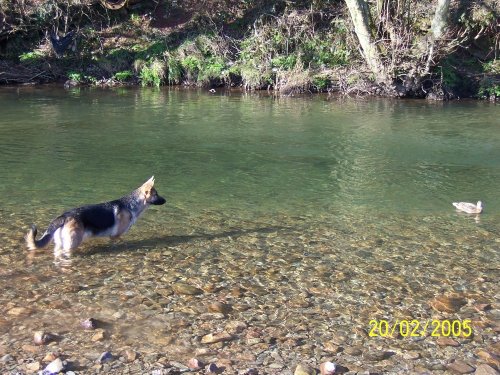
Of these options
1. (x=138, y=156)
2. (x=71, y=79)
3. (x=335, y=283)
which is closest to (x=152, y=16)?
(x=71, y=79)

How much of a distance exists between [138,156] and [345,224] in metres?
5.81

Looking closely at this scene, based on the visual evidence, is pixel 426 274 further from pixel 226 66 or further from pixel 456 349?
pixel 226 66

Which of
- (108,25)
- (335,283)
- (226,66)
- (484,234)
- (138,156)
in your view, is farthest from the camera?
(108,25)

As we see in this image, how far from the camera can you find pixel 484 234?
845 cm

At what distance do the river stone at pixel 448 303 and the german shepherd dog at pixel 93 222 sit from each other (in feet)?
13.2

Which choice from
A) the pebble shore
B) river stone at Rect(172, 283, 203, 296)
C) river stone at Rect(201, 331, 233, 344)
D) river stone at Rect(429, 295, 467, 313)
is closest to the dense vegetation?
the pebble shore

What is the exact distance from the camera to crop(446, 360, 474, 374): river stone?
494 centimetres

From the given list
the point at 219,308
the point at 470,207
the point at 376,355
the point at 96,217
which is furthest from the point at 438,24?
the point at 376,355

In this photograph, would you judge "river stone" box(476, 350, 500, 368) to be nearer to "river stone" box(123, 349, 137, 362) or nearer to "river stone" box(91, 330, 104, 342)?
"river stone" box(123, 349, 137, 362)

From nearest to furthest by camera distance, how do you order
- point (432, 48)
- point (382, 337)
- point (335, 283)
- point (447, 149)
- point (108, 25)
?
point (382, 337) < point (335, 283) < point (447, 149) < point (432, 48) < point (108, 25)

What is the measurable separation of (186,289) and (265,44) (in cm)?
2095

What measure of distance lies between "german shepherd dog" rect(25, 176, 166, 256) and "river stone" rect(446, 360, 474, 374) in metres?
4.47

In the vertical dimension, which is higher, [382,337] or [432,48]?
[432,48]
